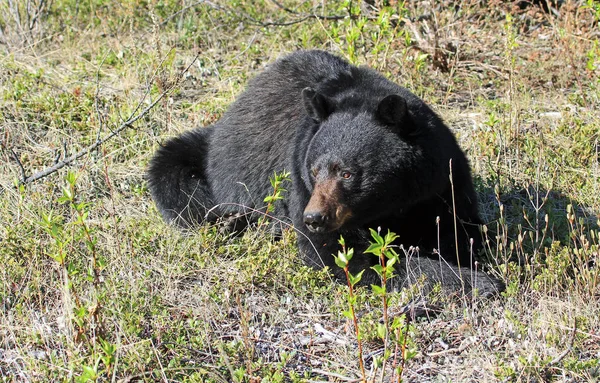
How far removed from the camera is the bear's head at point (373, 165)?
14.3 ft

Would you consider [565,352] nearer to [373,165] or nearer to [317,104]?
[373,165]

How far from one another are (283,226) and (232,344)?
5.46 ft

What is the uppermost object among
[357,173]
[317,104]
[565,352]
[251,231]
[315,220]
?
[317,104]

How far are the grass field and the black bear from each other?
22 centimetres

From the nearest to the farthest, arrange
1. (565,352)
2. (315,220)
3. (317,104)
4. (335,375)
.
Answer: (565,352)
(335,375)
(315,220)
(317,104)

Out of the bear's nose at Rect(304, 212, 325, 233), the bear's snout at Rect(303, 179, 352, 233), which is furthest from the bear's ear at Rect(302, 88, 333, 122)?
the bear's nose at Rect(304, 212, 325, 233)

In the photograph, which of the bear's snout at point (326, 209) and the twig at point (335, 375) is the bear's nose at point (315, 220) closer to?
the bear's snout at point (326, 209)

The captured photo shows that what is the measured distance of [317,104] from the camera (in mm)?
4578

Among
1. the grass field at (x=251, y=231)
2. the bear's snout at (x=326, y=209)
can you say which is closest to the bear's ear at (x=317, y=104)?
the bear's snout at (x=326, y=209)

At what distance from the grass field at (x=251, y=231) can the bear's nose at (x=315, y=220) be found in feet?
1.34

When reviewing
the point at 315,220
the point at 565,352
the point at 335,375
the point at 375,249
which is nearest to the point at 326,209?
the point at 315,220

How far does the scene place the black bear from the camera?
438cm

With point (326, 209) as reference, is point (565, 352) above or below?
below

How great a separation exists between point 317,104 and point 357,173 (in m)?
0.50
